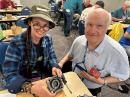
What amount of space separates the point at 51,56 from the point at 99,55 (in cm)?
51

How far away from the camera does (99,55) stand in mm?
1890

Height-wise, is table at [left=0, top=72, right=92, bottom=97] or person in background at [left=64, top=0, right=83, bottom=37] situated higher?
person in background at [left=64, top=0, right=83, bottom=37]

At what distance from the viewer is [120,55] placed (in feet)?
6.02

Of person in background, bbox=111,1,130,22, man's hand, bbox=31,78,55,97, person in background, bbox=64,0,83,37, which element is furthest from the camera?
person in background, bbox=64,0,83,37

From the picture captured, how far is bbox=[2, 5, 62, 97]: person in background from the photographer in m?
1.54

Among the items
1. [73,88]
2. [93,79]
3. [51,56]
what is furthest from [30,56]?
[93,79]

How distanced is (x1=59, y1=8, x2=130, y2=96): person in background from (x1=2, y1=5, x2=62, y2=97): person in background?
313 mm

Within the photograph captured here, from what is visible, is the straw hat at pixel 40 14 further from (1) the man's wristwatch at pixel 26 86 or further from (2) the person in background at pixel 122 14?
(2) the person in background at pixel 122 14

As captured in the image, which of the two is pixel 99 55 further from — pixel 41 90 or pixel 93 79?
pixel 41 90

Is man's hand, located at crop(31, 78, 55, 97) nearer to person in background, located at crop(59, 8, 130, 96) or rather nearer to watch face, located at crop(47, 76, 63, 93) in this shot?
watch face, located at crop(47, 76, 63, 93)

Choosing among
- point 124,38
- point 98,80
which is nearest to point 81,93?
point 98,80

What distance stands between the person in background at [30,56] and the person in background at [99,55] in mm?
313

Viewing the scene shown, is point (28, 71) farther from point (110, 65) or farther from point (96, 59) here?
point (110, 65)

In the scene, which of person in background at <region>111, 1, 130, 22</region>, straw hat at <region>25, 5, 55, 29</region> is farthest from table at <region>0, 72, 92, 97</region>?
person in background at <region>111, 1, 130, 22</region>
